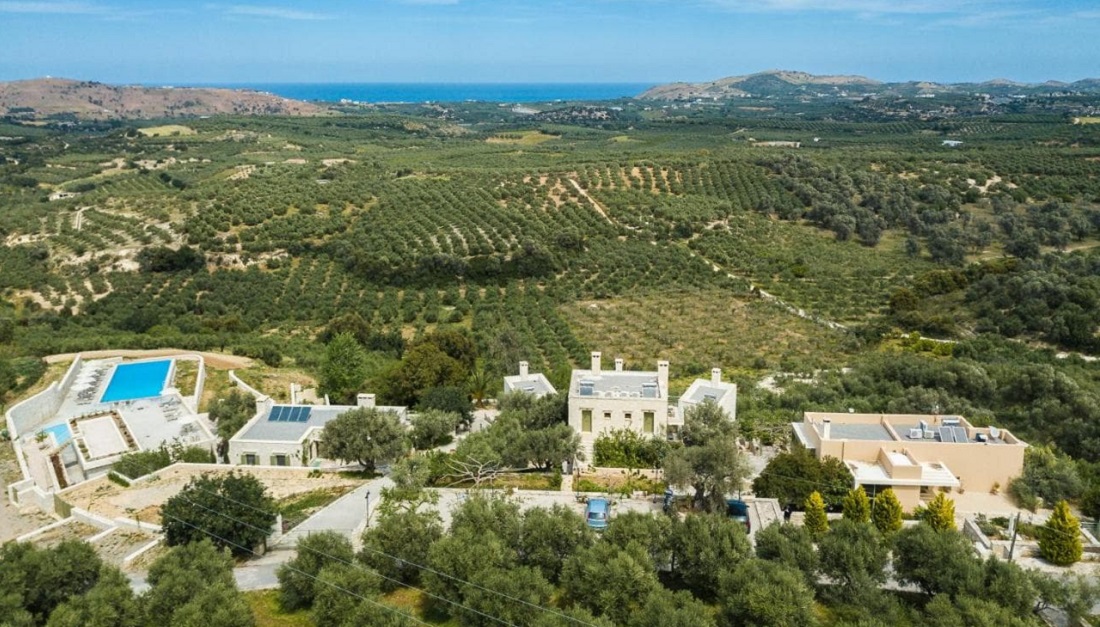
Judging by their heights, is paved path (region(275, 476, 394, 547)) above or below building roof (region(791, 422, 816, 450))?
below

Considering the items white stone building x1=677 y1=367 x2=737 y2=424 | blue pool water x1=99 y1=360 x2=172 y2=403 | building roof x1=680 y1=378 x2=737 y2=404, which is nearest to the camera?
white stone building x1=677 y1=367 x2=737 y2=424

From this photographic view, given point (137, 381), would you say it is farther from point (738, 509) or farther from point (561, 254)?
point (561, 254)

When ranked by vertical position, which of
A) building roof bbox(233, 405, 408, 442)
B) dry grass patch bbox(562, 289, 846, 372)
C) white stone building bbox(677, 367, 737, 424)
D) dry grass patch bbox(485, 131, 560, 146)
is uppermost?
dry grass patch bbox(485, 131, 560, 146)

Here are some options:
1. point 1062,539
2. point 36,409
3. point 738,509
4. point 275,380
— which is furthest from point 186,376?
point 1062,539

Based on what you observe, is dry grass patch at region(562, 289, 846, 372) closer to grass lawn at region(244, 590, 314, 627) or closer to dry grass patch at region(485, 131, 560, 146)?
grass lawn at region(244, 590, 314, 627)

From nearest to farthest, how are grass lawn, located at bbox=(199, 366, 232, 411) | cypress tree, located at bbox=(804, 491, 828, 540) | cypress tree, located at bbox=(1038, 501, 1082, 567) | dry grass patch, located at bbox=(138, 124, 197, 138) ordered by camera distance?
1. cypress tree, located at bbox=(1038, 501, 1082, 567)
2. cypress tree, located at bbox=(804, 491, 828, 540)
3. grass lawn, located at bbox=(199, 366, 232, 411)
4. dry grass patch, located at bbox=(138, 124, 197, 138)

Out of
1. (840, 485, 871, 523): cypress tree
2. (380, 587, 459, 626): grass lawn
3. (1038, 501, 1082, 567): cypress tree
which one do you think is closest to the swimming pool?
(380, 587, 459, 626): grass lawn

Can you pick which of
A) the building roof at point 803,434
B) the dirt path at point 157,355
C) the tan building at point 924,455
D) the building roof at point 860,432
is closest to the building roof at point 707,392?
the building roof at point 803,434
